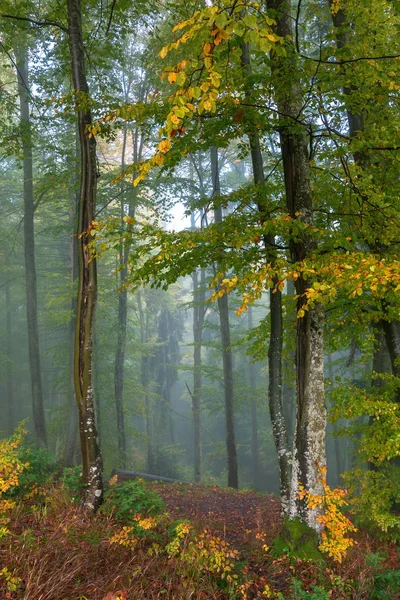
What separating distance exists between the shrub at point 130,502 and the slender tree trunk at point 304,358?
6.23ft

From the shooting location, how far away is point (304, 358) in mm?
5164

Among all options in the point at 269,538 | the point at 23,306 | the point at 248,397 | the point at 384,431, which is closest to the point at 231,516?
the point at 269,538

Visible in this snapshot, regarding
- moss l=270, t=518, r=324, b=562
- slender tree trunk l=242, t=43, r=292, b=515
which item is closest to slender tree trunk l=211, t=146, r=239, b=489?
slender tree trunk l=242, t=43, r=292, b=515

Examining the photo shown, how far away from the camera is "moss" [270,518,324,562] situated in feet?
15.2

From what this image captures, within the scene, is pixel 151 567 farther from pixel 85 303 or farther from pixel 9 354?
pixel 9 354

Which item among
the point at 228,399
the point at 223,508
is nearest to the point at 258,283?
the point at 223,508

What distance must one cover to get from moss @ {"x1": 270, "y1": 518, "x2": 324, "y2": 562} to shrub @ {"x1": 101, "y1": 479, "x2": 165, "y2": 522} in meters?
1.67

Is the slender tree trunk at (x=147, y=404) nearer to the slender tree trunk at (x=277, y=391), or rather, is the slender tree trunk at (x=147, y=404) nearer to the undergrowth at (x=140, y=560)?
the slender tree trunk at (x=277, y=391)

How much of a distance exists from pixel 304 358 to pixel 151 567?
2.98 m

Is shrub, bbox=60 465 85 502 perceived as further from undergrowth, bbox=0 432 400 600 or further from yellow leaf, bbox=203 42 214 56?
yellow leaf, bbox=203 42 214 56

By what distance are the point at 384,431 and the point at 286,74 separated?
5.01m

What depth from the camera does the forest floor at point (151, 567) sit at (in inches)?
130

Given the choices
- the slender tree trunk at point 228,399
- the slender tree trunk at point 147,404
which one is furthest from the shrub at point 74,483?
the slender tree trunk at point 147,404

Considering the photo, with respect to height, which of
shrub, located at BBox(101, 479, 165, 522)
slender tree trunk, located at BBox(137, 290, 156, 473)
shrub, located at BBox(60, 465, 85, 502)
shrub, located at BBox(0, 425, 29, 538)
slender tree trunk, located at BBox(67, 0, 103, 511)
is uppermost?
slender tree trunk, located at BBox(67, 0, 103, 511)
